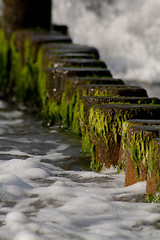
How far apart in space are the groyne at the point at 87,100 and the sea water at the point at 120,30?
260 inches

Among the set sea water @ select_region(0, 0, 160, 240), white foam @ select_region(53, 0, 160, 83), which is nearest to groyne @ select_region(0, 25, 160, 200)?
sea water @ select_region(0, 0, 160, 240)

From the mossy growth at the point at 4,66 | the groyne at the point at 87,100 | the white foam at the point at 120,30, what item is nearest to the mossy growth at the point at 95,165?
the groyne at the point at 87,100

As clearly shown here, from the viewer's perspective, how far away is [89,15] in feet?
63.5

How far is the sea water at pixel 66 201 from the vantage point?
3.07 metres

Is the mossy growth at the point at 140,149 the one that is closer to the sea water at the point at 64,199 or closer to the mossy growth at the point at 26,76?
the sea water at the point at 64,199

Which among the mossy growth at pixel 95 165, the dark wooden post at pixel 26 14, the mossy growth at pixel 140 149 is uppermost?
the dark wooden post at pixel 26 14

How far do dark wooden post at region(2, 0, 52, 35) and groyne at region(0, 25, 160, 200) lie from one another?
1.18ft

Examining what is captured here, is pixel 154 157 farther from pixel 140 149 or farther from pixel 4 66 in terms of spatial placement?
pixel 4 66

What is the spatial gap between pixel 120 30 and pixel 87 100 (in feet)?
44.7

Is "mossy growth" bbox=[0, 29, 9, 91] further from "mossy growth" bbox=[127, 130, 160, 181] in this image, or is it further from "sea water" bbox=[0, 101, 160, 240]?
"mossy growth" bbox=[127, 130, 160, 181]

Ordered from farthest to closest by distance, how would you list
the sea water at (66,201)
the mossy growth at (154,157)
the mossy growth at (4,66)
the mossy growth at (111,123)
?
the mossy growth at (4,66) → the mossy growth at (111,123) → the mossy growth at (154,157) → the sea water at (66,201)

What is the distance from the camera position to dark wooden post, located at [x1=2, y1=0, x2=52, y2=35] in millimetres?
9711

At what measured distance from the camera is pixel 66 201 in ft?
11.8

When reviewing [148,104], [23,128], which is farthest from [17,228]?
[23,128]
